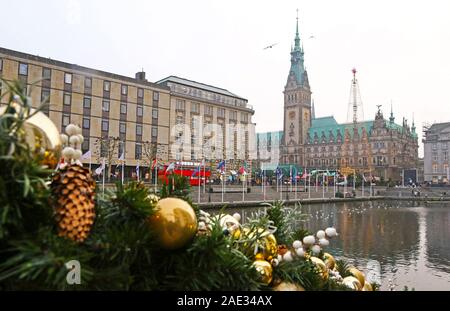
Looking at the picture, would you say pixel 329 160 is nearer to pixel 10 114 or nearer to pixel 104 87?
pixel 104 87

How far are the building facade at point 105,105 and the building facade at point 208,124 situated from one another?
283 centimetres

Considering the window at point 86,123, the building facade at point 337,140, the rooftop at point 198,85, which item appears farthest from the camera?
the building facade at point 337,140

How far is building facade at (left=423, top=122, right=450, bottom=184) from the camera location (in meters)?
99.0

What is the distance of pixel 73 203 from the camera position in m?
2.04

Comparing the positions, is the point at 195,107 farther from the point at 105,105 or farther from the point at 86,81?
the point at 86,81

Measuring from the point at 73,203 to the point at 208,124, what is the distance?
217 ft

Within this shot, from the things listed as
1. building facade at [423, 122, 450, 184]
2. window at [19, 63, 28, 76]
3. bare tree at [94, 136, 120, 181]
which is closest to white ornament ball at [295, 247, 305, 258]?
bare tree at [94, 136, 120, 181]

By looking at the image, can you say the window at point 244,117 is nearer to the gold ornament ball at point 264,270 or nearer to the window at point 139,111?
the window at point 139,111

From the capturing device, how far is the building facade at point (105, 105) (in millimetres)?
42750

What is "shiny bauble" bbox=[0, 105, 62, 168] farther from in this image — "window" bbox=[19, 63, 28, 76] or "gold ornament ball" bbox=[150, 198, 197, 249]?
"window" bbox=[19, 63, 28, 76]

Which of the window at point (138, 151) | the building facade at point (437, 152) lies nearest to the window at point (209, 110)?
the window at point (138, 151)

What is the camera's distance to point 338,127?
433 feet

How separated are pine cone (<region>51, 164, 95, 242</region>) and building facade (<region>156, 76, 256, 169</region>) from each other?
5687 centimetres
